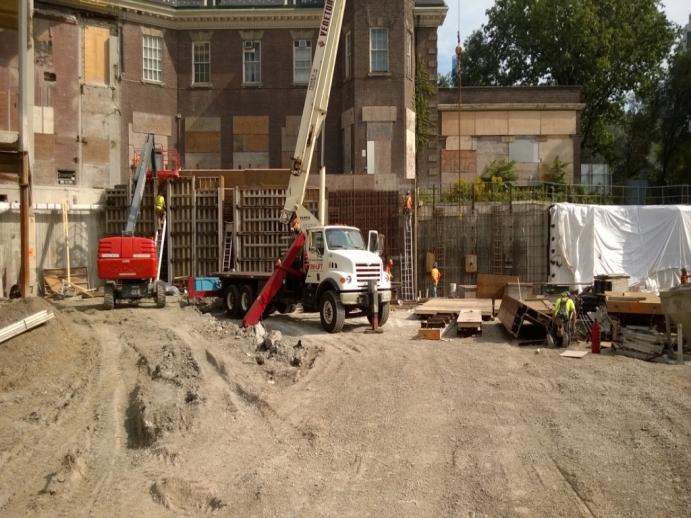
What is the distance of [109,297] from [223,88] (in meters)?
17.0

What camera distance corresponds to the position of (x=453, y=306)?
67.5 feet

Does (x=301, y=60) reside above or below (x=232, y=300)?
above

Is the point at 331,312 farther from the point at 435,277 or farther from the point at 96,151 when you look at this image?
the point at 96,151

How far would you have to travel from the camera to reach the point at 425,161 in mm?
35625

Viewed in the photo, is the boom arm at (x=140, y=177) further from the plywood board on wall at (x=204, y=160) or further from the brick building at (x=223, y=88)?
the plywood board on wall at (x=204, y=160)

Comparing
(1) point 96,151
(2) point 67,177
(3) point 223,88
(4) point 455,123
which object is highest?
(3) point 223,88

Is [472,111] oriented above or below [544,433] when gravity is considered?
above

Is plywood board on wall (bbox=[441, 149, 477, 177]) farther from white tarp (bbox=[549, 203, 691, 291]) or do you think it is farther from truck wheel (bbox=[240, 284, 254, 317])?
truck wheel (bbox=[240, 284, 254, 317])

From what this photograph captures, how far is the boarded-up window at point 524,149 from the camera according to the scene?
36406 mm

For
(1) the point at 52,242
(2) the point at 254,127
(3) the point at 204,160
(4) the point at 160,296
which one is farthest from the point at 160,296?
(2) the point at 254,127

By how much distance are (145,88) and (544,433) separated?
98.5ft

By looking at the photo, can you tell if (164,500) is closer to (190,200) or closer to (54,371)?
(54,371)

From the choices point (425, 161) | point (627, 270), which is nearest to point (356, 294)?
point (627, 270)

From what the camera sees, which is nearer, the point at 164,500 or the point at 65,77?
the point at 164,500
